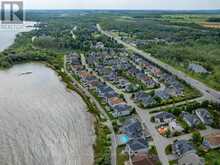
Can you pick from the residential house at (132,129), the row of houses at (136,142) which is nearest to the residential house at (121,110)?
the row of houses at (136,142)

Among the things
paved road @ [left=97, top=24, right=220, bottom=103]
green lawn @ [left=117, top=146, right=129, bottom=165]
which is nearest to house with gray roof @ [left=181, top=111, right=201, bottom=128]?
paved road @ [left=97, top=24, right=220, bottom=103]

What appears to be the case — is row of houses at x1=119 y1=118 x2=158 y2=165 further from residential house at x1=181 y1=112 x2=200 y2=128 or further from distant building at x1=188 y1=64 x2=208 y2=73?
distant building at x1=188 y1=64 x2=208 y2=73

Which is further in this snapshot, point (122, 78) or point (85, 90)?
point (122, 78)

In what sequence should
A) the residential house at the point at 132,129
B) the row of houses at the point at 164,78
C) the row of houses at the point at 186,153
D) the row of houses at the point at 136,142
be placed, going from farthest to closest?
1. the row of houses at the point at 164,78
2. the residential house at the point at 132,129
3. the row of houses at the point at 136,142
4. the row of houses at the point at 186,153

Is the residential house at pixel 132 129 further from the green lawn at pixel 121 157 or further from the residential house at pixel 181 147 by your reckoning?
the residential house at pixel 181 147

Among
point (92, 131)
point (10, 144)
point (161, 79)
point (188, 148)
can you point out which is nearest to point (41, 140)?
point (10, 144)

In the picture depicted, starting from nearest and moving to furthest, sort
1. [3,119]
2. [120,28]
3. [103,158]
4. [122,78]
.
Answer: [103,158] < [3,119] < [122,78] < [120,28]

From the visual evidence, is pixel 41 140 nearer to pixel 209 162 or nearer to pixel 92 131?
pixel 92 131
